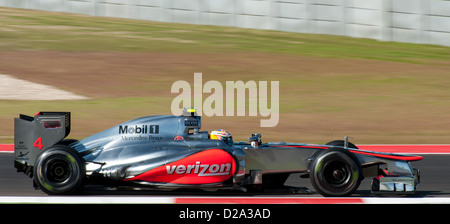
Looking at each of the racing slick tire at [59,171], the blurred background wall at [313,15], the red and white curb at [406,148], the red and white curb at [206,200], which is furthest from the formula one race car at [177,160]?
the blurred background wall at [313,15]

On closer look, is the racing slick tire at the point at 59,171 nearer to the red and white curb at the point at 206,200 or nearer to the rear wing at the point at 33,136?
the red and white curb at the point at 206,200

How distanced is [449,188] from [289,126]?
267 inches

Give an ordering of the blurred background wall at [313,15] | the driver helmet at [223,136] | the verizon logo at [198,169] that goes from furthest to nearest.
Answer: the blurred background wall at [313,15] → the driver helmet at [223,136] → the verizon logo at [198,169]

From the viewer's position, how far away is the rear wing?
7.52 meters

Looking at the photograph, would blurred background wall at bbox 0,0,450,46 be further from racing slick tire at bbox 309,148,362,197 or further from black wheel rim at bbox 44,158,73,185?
black wheel rim at bbox 44,158,73,185

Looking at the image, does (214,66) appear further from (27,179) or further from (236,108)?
(27,179)

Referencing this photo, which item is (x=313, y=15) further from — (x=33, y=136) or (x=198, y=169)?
(x=33, y=136)

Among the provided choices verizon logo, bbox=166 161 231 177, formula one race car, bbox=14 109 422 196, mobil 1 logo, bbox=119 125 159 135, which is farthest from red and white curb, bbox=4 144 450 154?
verizon logo, bbox=166 161 231 177

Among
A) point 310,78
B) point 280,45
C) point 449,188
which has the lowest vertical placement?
point 449,188

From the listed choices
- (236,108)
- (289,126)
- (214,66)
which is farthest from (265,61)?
(289,126)

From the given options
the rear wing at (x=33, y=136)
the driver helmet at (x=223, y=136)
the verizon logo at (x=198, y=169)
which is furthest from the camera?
the driver helmet at (x=223, y=136)

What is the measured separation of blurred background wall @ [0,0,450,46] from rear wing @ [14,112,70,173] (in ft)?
64.5

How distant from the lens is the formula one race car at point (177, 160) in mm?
7227

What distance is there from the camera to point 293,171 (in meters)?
7.43
